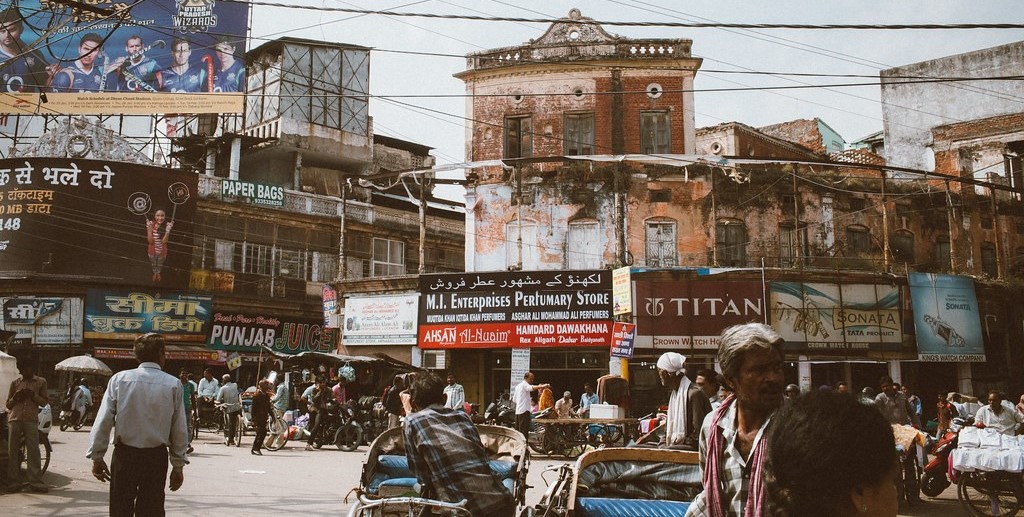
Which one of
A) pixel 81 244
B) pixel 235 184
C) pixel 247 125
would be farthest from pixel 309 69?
pixel 81 244

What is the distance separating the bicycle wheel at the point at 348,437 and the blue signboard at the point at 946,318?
16.3 metres

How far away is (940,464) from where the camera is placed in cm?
1107

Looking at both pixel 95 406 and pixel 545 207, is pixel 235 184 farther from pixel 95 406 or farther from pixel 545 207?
pixel 545 207

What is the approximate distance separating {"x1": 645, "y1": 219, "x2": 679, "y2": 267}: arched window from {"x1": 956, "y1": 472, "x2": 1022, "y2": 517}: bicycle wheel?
53.3 ft

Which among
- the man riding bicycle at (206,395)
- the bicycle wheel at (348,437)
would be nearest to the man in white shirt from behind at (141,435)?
the bicycle wheel at (348,437)

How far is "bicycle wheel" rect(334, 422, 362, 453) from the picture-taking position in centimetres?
1875

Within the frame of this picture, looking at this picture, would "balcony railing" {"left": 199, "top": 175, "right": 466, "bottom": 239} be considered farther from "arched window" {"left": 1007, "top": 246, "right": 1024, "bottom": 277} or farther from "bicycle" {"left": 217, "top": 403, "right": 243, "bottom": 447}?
"arched window" {"left": 1007, "top": 246, "right": 1024, "bottom": 277}

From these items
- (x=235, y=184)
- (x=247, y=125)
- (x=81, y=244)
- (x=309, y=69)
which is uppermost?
(x=309, y=69)

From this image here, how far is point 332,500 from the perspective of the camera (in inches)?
389

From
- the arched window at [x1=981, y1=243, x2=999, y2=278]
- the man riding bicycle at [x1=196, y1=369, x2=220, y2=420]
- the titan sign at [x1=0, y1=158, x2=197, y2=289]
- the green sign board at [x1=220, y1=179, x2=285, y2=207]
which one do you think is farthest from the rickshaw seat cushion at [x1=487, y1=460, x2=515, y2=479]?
the green sign board at [x1=220, y1=179, x2=285, y2=207]

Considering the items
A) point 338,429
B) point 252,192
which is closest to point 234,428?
point 338,429

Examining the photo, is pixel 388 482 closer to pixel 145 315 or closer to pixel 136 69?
pixel 145 315

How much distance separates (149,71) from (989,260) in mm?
32769

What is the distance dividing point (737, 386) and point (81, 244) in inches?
1217
